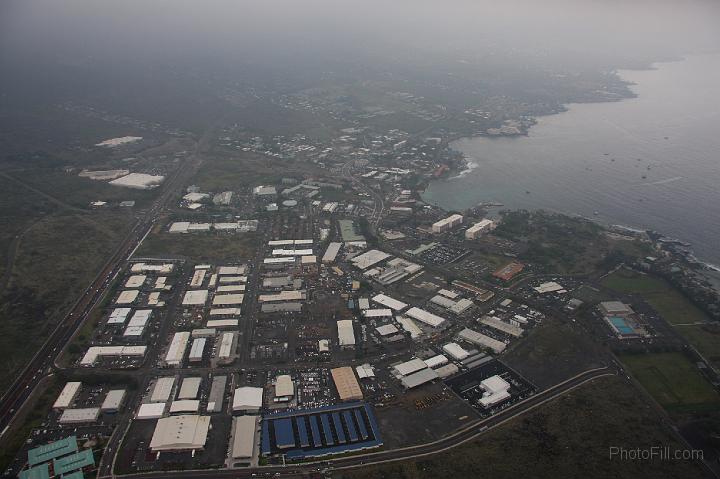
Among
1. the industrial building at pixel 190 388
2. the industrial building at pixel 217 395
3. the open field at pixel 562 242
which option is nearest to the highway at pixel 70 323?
the industrial building at pixel 190 388

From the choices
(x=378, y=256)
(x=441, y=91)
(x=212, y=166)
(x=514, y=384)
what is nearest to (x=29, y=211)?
(x=212, y=166)

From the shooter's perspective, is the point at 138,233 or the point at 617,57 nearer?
the point at 138,233

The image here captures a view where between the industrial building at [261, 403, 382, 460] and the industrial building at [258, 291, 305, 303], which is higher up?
the industrial building at [261, 403, 382, 460]

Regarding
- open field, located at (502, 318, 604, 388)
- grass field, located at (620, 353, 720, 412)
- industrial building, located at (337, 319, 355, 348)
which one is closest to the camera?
grass field, located at (620, 353, 720, 412)

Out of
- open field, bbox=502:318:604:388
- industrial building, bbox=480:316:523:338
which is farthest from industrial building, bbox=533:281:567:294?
industrial building, bbox=480:316:523:338

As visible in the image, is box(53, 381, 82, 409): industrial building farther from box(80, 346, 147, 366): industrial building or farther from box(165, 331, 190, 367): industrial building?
box(165, 331, 190, 367): industrial building

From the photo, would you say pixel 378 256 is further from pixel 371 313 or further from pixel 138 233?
pixel 138 233

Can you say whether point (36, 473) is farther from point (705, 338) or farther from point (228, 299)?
point (705, 338)
